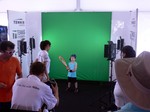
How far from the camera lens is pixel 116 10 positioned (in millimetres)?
6410

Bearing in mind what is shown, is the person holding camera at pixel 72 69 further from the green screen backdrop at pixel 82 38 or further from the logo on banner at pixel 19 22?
the logo on banner at pixel 19 22

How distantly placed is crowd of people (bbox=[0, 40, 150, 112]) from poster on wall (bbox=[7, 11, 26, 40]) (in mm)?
2558

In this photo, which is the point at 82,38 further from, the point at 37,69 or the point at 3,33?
the point at 37,69

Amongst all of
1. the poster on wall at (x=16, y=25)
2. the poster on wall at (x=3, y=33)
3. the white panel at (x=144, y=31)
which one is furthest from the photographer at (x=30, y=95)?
the white panel at (x=144, y=31)

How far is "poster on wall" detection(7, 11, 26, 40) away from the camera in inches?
204

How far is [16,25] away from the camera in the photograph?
5461mm

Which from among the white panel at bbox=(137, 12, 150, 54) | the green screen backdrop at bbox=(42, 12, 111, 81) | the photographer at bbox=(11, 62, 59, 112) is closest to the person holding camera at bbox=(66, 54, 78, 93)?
the green screen backdrop at bbox=(42, 12, 111, 81)

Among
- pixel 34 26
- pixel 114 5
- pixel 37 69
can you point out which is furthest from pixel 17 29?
pixel 37 69

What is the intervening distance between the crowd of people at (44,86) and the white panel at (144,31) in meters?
3.24

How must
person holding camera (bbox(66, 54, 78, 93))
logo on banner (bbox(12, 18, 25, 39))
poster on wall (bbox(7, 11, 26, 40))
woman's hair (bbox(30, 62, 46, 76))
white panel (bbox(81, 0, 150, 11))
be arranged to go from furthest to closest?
1. white panel (bbox(81, 0, 150, 11))
2. person holding camera (bbox(66, 54, 78, 93))
3. logo on banner (bbox(12, 18, 25, 39))
4. poster on wall (bbox(7, 11, 26, 40))
5. woman's hair (bbox(30, 62, 46, 76))

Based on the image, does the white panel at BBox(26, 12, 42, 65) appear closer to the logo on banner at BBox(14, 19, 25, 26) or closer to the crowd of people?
the logo on banner at BBox(14, 19, 25, 26)

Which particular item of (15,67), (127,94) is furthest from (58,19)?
(127,94)

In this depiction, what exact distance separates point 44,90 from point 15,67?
694mm

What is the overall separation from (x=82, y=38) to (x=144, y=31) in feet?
5.56
